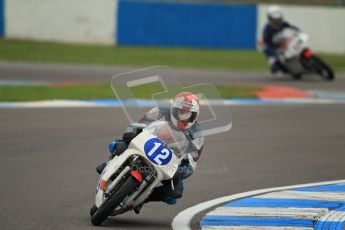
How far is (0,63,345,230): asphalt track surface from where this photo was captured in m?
8.74

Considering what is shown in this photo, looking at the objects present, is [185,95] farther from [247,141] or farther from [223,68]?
[223,68]

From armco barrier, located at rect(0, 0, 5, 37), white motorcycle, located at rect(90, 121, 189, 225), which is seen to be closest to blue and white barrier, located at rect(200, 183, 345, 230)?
white motorcycle, located at rect(90, 121, 189, 225)

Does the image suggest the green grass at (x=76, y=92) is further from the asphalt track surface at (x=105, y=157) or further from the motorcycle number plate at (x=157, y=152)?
the motorcycle number plate at (x=157, y=152)

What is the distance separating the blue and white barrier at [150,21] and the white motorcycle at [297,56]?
7.30 metres


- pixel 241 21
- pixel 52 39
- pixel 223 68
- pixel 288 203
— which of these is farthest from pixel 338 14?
pixel 288 203

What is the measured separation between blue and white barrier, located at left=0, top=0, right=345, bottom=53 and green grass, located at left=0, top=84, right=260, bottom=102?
10.4m

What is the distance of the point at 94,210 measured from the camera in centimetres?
827

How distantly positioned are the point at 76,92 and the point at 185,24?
1290 cm

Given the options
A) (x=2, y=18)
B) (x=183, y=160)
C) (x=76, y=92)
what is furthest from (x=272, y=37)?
(x=183, y=160)

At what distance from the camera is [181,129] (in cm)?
825

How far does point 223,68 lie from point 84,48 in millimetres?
5843

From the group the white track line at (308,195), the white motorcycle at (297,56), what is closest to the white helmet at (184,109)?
the white track line at (308,195)

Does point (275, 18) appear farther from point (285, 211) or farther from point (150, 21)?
point (285, 211)

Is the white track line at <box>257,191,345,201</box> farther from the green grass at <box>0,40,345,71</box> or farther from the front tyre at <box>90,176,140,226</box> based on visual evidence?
the green grass at <box>0,40,345,71</box>
